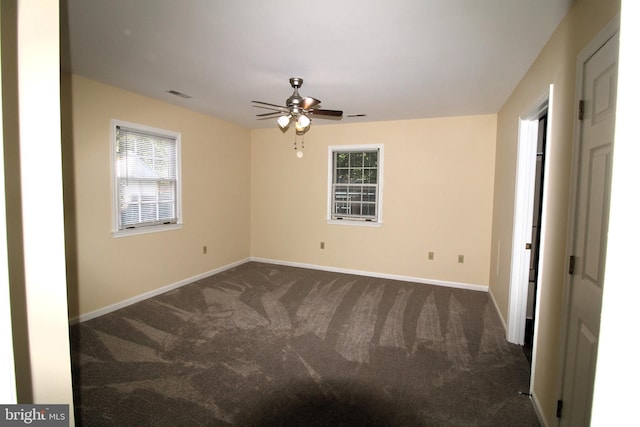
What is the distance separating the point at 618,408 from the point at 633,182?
0.34 metres

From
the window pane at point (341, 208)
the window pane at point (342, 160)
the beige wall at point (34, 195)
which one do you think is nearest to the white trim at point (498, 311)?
the window pane at point (341, 208)

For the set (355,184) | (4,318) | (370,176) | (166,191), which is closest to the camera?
(4,318)

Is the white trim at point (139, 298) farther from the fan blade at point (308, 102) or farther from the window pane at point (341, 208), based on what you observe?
the fan blade at point (308, 102)

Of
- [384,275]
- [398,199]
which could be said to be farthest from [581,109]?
[384,275]

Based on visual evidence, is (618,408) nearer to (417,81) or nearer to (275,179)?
(417,81)

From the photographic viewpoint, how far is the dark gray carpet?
1909mm

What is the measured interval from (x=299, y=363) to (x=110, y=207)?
2.74 metres

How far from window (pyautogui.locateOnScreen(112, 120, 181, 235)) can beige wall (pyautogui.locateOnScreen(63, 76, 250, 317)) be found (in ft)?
0.33

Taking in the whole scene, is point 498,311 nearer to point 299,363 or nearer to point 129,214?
point 299,363

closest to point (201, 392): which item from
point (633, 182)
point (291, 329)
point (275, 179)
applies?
point (291, 329)

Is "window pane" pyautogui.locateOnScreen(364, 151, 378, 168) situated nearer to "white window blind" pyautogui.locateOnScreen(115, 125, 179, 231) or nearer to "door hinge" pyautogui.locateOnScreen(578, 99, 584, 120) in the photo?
"white window blind" pyautogui.locateOnScreen(115, 125, 179, 231)

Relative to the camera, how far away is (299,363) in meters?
2.45

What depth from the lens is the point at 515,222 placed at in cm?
278

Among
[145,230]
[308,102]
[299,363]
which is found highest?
[308,102]
